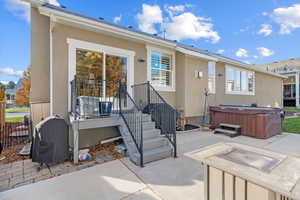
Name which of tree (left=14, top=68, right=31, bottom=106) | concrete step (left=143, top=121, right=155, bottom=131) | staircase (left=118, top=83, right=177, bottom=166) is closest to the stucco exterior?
staircase (left=118, top=83, right=177, bottom=166)

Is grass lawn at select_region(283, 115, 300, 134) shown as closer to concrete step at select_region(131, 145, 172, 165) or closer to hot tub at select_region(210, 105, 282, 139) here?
hot tub at select_region(210, 105, 282, 139)

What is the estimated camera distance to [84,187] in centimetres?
268

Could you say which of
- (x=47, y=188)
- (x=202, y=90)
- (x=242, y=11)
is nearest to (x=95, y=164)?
(x=47, y=188)

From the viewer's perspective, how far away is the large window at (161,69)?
6576 millimetres

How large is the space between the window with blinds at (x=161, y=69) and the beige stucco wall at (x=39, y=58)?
410cm

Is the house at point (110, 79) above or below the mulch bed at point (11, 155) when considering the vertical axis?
above

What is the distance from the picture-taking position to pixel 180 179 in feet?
9.48

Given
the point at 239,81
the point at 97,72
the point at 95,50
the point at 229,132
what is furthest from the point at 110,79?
the point at 239,81

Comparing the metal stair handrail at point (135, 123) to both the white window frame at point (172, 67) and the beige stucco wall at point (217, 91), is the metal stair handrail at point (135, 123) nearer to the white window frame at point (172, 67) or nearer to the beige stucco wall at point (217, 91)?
the white window frame at point (172, 67)

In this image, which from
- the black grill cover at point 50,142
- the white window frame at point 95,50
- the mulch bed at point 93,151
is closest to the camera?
the black grill cover at point 50,142

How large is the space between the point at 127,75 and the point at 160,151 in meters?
3.36

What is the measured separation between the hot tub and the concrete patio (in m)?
3.40

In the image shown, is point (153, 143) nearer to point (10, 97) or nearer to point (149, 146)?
point (149, 146)

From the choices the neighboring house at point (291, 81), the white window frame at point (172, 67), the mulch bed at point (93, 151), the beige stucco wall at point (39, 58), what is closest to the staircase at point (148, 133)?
the mulch bed at point (93, 151)
